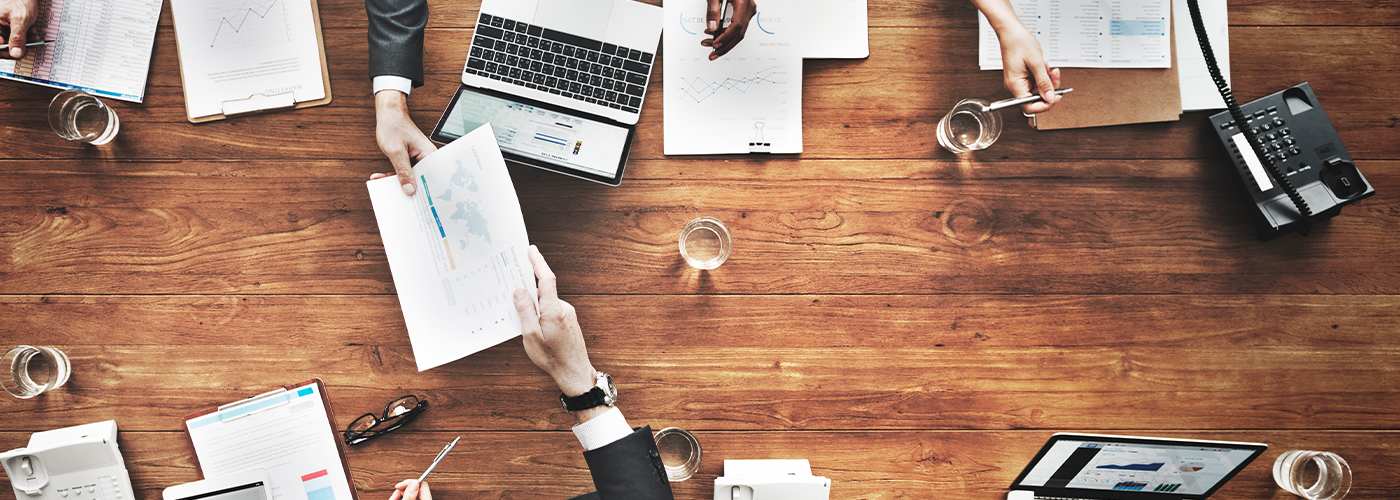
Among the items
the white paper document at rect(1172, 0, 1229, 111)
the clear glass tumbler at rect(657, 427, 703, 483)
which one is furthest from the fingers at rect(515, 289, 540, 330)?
the white paper document at rect(1172, 0, 1229, 111)

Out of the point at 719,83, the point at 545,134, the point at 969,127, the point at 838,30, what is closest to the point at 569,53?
the point at 545,134

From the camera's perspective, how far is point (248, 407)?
1433 millimetres

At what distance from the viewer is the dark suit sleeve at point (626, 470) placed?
1.29 meters

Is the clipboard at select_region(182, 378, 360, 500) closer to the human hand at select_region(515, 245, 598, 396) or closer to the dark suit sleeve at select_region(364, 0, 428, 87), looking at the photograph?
the human hand at select_region(515, 245, 598, 396)

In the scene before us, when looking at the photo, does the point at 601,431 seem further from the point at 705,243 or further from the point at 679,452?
the point at 705,243

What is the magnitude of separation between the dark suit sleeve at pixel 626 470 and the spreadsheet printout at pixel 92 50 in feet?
4.31

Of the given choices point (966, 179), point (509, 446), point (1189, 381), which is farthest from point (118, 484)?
point (1189, 381)

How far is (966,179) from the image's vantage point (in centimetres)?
150

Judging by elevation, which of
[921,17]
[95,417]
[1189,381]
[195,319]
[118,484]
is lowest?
[1189,381]

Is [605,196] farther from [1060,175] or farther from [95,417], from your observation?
[95,417]

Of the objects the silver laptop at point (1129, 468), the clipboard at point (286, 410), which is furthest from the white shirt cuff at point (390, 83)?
the silver laptop at point (1129, 468)

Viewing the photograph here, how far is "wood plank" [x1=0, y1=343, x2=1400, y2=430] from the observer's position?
4.81ft

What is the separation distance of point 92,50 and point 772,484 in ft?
5.81

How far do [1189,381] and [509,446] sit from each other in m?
1.56
